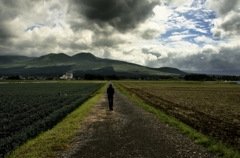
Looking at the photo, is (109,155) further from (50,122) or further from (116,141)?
(50,122)

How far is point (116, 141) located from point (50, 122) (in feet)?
23.8

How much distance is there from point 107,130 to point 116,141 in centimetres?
268

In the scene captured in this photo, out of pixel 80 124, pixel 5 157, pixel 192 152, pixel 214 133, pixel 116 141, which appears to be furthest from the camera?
pixel 80 124

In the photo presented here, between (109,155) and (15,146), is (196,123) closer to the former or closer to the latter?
(109,155)

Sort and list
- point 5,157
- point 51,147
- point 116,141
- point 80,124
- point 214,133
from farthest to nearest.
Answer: point 80,124 < point 214,133 < point 116,141 < point 51,147 < point 5,157

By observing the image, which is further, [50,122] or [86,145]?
[50,122]

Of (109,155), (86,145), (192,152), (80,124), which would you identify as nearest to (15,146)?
(86,145)

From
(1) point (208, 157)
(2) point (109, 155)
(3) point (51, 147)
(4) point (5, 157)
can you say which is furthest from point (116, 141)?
(4) point (5, 157)

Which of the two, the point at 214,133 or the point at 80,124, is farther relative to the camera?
the point at 80,124

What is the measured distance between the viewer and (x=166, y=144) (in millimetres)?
10625

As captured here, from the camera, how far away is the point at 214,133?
13406 mm

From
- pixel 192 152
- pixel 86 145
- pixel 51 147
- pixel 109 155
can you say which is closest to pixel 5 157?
pixel 51 147

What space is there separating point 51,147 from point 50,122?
5.95 metres

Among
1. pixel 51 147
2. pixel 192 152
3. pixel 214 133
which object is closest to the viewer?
pixel 192 152
